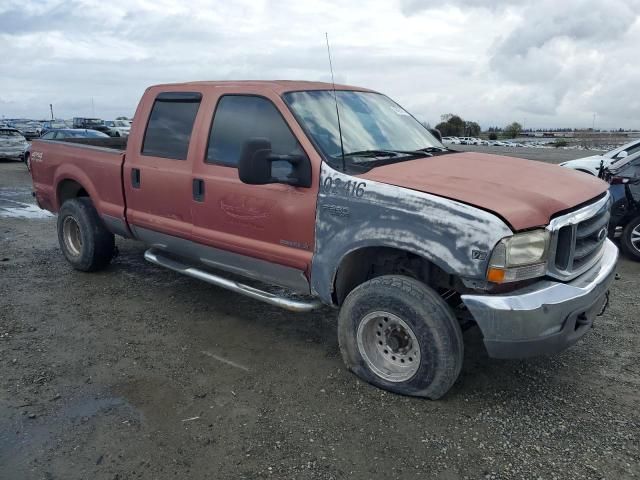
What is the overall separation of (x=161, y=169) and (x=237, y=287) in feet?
4.35

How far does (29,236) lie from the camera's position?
7.99m

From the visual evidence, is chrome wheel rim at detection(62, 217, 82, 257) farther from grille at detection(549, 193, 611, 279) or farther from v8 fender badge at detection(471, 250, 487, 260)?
grille at detection(549, 193, 611, 279)

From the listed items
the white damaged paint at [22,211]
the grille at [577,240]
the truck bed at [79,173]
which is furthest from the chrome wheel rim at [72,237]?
the grille at [577,240]

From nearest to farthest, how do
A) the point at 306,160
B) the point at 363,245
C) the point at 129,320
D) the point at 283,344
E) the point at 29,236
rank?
the point at 363,245 → the point at 306,160 → the point at 283,344 → the point at 129,320 → the point at 29,236

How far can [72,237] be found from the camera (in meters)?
6.29

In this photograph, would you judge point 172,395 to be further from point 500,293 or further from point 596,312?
point 596,312

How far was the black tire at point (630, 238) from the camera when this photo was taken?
709cm

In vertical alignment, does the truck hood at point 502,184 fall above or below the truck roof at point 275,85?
below

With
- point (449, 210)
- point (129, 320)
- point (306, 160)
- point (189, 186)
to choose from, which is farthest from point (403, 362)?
point (129, 320)

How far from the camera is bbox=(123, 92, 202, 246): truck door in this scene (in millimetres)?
4621

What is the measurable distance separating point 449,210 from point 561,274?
0.79m

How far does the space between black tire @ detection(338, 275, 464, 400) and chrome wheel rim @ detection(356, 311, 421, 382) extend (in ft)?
0.09

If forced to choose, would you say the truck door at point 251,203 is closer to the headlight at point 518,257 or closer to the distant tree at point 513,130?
the headlight at point 518,257

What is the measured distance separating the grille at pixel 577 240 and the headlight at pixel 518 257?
0.37 ft
